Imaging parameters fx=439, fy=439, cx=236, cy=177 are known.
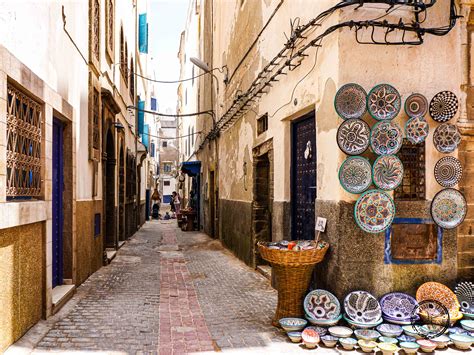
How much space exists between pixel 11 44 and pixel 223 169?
8873mm

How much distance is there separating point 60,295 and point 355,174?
4.09 metres

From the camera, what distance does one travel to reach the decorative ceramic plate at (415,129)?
4801 mm

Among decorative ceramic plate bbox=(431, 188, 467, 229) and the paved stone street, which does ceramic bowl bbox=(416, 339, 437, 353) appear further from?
decorative ceramic plate bbox=(431, 188, 467, 229)

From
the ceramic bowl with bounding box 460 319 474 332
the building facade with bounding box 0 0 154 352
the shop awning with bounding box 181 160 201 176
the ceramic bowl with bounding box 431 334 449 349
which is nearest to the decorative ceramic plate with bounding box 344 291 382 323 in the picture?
the ceramic bowl with bounding box 431 334 449 349

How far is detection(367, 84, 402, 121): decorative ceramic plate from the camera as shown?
186 inches

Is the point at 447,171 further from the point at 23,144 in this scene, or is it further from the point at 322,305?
the point at 23,144

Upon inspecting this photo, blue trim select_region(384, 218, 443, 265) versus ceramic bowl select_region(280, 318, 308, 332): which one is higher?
blue trim select_region(384, 218, 443, 265)

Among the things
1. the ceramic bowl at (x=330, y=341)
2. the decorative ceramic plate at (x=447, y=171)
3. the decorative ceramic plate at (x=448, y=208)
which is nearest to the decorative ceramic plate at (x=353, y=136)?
the decorative ceramic plate at (x=447, y=171)

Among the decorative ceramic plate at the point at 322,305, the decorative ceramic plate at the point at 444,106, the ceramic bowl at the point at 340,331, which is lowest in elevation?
the ceramic bowl at the point at 340,331

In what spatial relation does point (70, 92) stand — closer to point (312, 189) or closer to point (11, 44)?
point (11, 44)

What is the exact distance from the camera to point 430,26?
16.0ft

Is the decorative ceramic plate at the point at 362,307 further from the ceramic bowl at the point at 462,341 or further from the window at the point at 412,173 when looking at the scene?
the window at the point at 412,173

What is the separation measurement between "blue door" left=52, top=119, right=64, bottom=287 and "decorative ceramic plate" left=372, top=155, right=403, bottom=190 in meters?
4.36

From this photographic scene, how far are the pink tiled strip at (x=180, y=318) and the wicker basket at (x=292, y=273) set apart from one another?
3.03 ft
